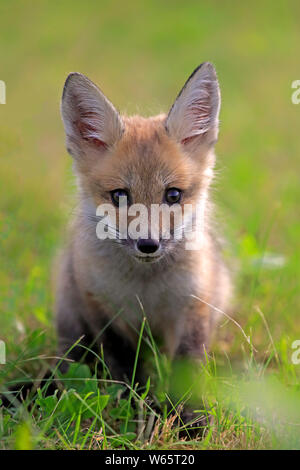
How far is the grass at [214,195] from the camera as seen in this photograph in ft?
8.82

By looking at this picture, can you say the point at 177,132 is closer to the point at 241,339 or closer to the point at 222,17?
the point at 241,339

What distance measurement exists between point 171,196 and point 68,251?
1.07 m

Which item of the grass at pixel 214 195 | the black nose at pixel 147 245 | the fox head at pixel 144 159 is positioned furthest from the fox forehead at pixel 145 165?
the grass at pixel 214 195

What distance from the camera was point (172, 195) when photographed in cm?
305

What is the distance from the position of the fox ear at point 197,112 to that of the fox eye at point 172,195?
1.11ft

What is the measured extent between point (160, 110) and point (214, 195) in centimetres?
99

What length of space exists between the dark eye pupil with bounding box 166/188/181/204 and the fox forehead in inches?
1.3

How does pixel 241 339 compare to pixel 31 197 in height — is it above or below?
below

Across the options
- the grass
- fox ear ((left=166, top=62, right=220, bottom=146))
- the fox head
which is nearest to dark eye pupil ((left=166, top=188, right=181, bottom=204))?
the fox head

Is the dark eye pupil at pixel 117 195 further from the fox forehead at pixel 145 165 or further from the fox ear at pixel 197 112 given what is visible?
the fox ear at pixel 197 112

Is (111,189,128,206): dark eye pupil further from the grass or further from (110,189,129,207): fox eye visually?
the grass
